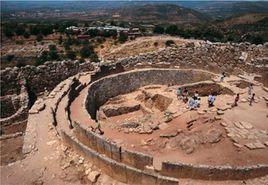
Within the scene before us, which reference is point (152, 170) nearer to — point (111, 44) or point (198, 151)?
point (198, 151)

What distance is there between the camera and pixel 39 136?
569 inches

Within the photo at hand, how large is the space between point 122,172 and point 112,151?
1074 millimetres

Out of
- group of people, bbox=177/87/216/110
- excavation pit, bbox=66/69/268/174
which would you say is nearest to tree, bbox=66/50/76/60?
excavation pit, bbox=66/69/268/174

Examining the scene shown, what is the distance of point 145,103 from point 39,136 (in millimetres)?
8224

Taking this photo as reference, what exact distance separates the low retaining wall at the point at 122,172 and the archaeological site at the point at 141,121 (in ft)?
0.13

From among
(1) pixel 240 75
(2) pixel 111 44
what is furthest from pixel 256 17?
(1) pixel 240 75

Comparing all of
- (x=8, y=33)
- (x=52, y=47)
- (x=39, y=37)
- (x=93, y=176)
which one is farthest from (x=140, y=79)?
(x=8, y=33)

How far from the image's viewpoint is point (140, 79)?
906 inches

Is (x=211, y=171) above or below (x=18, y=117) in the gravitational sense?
above

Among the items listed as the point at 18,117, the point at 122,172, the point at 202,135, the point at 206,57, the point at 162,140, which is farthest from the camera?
the point at 206,57

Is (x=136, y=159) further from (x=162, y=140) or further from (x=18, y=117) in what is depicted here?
(x=18, y=117)

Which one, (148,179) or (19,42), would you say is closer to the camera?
(148,179)

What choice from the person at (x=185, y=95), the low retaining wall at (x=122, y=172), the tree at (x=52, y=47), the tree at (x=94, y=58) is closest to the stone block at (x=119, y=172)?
the low retaining wall at (x=122, y=172)

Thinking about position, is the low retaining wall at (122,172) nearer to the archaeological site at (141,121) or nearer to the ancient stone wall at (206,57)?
the archaeological site at (141,121)
